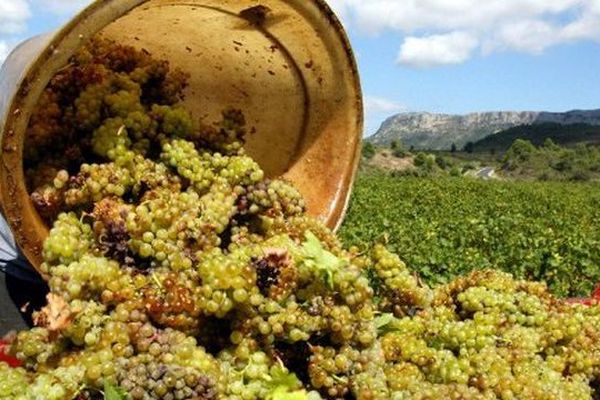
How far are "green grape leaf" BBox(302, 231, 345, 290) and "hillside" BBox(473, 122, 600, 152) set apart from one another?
142 meters

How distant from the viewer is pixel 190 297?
2.42 meters

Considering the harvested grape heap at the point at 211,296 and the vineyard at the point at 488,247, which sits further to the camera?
the vineyard at the point at 488,247

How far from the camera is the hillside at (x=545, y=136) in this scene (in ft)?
483

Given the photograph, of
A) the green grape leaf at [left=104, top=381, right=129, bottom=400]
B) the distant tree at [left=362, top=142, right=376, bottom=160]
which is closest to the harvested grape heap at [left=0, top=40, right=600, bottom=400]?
the green grape leaf at [left=104, top=381, right=129, bottom=400]

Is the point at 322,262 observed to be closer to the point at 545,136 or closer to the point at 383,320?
the point at 383,320

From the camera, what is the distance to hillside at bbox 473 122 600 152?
483 ft

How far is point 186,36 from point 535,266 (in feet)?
27.6

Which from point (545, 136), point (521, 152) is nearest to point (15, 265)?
point (521, 152)

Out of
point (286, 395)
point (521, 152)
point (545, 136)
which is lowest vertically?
point (521, 152)

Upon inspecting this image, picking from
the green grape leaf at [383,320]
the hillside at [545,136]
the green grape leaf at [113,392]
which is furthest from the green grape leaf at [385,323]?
the hillside at [545,136]

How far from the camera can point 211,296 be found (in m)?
2.39

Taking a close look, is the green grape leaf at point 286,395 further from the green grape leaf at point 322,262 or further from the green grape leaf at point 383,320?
the green grape leaf at point 383,320

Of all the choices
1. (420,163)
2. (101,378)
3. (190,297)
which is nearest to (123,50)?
(190,297)

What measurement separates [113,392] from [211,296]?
41cm
